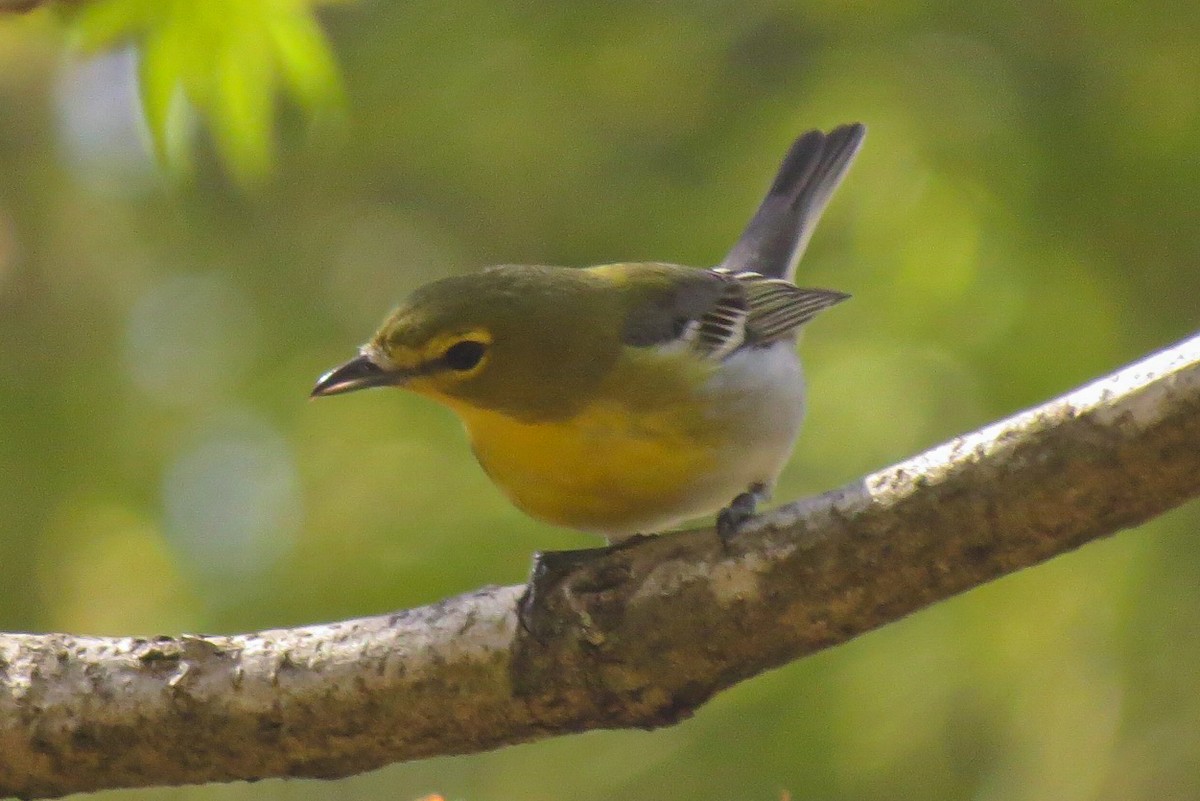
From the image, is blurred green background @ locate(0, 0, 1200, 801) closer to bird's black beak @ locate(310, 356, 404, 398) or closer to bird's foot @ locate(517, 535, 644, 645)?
bird's black beak @ locate(310, 356, 404, 398)

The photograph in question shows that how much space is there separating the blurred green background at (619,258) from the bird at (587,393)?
1115mm

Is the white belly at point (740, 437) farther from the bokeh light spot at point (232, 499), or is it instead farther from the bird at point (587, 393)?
the bokeh light spot at point (232, 499)

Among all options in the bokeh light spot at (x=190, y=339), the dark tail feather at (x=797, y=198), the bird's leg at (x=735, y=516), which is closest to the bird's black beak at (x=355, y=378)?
the bird's leg at (x=735, y=516)

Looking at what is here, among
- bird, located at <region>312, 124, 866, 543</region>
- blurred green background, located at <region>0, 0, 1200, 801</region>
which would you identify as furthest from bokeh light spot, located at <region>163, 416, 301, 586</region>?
bird, located at <region>312, 124, 866, 543</region>

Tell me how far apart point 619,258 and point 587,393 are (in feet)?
8.37

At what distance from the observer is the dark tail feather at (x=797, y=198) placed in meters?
5.38

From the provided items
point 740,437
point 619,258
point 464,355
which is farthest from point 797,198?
point 464,355

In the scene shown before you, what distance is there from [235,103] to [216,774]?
1.97 m

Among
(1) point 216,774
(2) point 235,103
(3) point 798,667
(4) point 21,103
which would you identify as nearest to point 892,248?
(3) point 798,667

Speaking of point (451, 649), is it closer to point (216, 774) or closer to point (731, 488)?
point (216, 774)

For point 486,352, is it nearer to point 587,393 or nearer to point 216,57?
point 587,393

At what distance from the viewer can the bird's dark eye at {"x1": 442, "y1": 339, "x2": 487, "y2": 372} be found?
372cm

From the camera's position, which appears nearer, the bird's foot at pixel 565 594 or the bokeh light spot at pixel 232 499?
the bird's foot at pixel 565 594

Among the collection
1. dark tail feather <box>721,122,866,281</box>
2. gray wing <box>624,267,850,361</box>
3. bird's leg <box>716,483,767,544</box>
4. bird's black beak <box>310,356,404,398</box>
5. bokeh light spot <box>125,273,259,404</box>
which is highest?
bokeh light spot <box>125,273,259,404</box>
